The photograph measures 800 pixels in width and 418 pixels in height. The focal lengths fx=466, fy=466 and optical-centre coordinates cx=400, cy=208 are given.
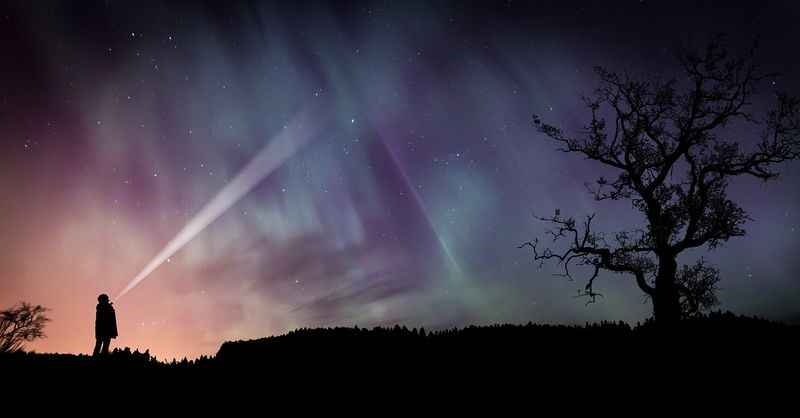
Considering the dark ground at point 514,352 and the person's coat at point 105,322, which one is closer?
the dark ground at point 514,352

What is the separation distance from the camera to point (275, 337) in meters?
15.3

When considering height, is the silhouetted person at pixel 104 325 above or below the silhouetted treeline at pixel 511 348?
above

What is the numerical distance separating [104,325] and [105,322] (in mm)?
103

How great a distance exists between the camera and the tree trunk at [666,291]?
19.0 meters

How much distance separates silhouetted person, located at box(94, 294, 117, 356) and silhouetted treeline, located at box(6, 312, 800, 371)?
2.40 m

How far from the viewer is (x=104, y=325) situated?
640 inches

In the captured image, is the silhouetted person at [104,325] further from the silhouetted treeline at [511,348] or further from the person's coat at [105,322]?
the silhouetted treeline at [511,348]

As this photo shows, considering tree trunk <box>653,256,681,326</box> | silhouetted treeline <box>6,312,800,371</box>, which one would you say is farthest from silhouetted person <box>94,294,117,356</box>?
tree trunk <box>653,256,681,326</box>

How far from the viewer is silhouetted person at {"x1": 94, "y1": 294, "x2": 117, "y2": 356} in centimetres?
1620

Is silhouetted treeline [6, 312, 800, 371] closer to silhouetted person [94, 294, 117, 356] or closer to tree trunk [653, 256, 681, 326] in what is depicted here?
silhouetted person [94, 294, 117, 356]

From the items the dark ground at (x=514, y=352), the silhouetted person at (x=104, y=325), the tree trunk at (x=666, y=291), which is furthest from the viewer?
the tree trunk at (x=666, y=291)

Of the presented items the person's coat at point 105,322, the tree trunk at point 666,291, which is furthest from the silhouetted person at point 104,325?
the tree trunk at point 666,291

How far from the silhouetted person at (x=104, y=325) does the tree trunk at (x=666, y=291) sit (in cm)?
2062

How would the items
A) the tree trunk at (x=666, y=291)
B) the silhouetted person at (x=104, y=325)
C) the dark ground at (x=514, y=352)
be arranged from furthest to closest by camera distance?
the tree trunk at (x=666, y=291) < the silhouetted person at (x=104, y=325) < the dark ground at (x=514, y=352)
